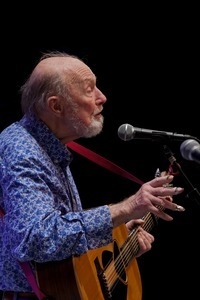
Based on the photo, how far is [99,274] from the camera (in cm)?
196

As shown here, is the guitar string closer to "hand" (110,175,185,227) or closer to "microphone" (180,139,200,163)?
"hand" (110,175,185,227)

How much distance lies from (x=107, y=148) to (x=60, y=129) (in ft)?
4.59

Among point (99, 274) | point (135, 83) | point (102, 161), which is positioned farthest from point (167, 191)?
point (135, 83)

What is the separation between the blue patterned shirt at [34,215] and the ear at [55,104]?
0.40ft

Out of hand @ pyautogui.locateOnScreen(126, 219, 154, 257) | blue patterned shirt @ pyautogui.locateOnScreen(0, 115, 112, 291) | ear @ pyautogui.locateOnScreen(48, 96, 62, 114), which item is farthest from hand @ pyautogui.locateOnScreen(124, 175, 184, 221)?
hand @ pyautogui.locateOnScreen(126, 219, 154, 257)

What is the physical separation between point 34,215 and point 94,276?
45 cm

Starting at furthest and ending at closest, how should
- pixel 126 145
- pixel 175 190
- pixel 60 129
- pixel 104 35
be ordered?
pixel 126 145 < pixel 104 35 < pixel 60 129 < pixel 175 190

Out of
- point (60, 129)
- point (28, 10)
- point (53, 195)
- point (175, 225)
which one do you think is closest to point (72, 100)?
point (60, 129)

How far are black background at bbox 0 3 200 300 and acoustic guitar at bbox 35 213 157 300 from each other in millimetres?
857

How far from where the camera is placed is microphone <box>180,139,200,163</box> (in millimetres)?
1422

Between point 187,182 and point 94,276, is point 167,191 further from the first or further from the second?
point 94,276

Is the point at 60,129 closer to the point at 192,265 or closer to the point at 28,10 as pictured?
the point at 28,10

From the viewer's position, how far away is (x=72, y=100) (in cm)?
201

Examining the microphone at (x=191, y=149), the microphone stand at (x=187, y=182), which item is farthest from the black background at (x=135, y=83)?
the microphone at (x=191, y=149)
